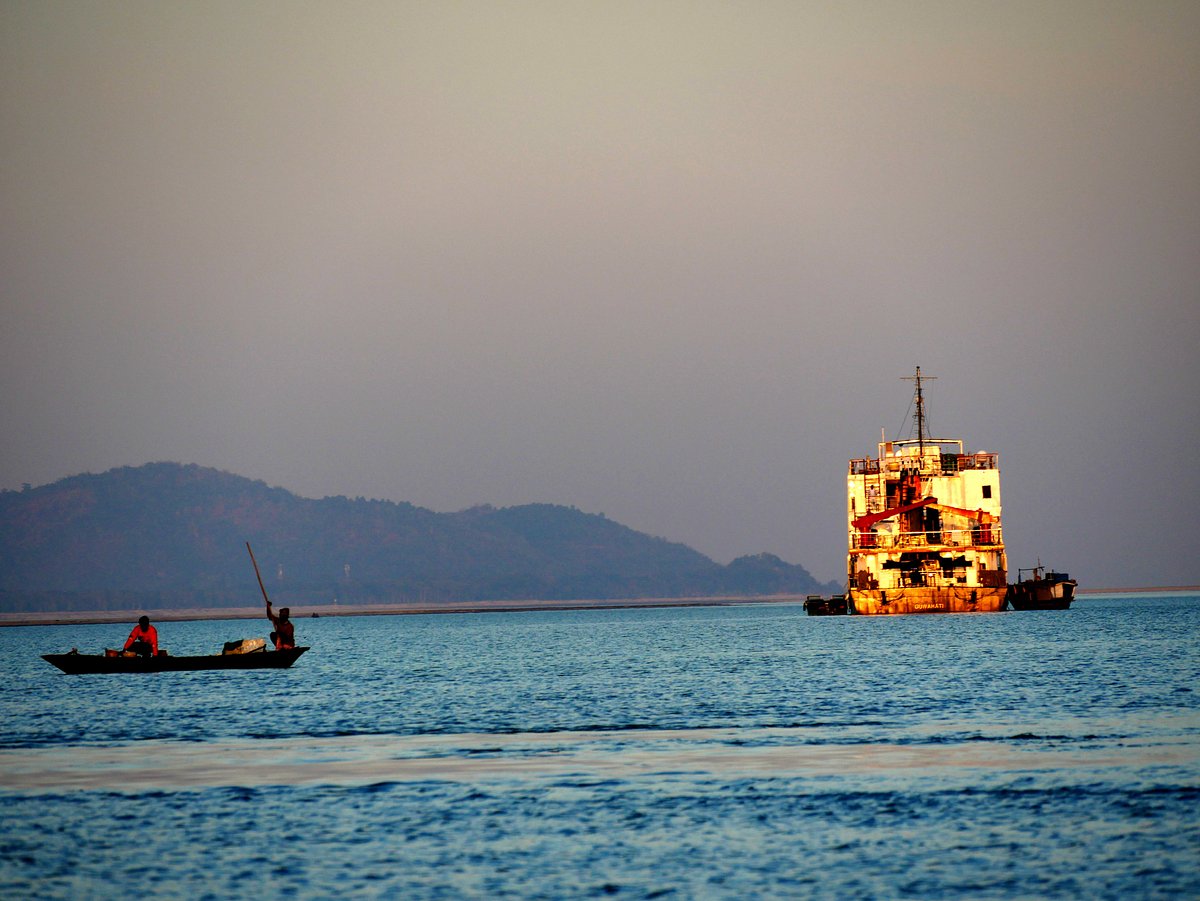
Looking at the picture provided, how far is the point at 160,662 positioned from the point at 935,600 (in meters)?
95.5

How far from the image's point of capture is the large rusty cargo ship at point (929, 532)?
14188cm

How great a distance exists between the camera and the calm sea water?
22172mm

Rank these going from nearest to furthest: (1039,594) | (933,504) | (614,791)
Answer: (614,791) → (933,504) → (1039,594)

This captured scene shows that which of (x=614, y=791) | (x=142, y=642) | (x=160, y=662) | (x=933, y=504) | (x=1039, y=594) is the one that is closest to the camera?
(x=614, y=791)

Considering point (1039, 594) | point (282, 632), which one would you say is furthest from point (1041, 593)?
point (282, 632)

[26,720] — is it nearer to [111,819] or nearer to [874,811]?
[111,819]

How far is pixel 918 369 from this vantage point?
159625 mm

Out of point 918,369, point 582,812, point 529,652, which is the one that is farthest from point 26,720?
point 918,369

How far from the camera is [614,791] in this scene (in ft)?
98.7

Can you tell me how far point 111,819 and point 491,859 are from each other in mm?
8210

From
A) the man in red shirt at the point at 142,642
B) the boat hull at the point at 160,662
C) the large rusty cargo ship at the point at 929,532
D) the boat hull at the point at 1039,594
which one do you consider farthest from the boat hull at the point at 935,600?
the man in red shirt at the point at 142,642

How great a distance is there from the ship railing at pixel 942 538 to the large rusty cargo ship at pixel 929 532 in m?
0.10

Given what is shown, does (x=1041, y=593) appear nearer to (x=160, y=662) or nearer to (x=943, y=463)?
(x=943, y=463)

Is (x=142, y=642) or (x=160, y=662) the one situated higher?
(x=142, y=642)
